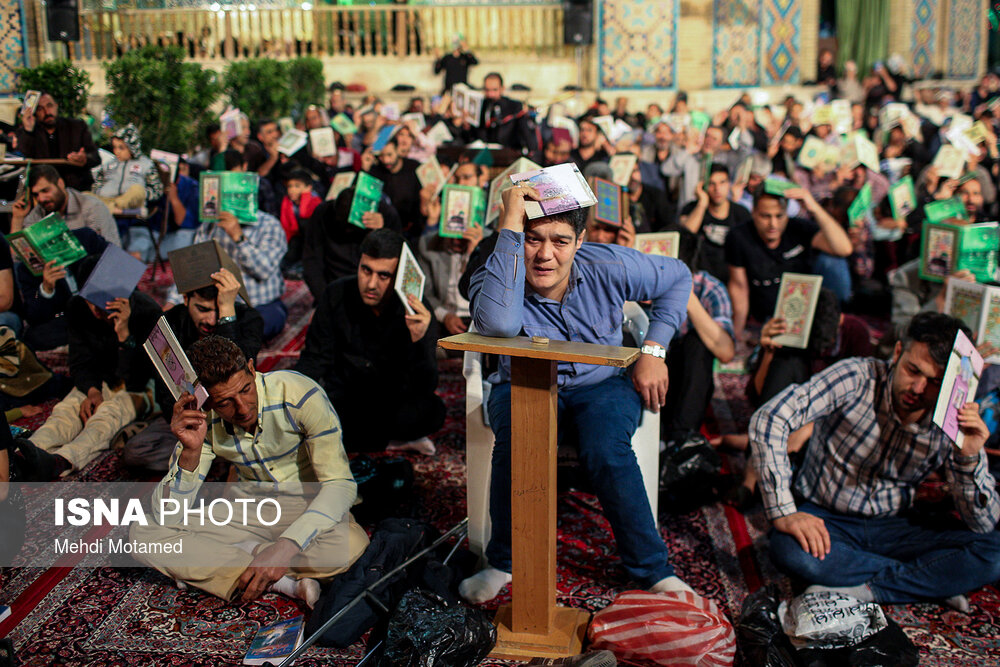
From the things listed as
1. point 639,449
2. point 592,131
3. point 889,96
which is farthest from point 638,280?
point 889,96

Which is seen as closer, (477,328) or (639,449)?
(477,328)

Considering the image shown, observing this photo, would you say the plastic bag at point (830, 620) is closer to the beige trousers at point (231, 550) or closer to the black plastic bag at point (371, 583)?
the black plastic bag at point (371, 583)

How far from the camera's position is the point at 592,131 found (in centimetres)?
866

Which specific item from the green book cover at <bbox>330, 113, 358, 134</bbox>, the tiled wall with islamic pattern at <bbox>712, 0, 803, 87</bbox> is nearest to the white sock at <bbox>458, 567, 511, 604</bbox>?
the green book cover at <bbox>330, 113, 358, 134</bbox>

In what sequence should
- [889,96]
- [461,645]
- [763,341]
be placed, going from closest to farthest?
[461,645] < [763,341] < [889,96]

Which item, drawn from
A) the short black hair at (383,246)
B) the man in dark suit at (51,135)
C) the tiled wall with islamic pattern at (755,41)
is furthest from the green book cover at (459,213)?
the tiled wall with islamic pattern at (755,41)

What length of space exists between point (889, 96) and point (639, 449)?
13.4 metres

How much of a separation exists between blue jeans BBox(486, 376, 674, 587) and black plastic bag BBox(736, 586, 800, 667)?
0.26 m

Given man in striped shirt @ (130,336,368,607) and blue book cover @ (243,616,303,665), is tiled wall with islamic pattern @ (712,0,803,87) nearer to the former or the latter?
man in striped shirt @ (130,336,368,607)

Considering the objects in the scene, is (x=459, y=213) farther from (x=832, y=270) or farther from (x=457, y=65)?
(x=457, y=65)

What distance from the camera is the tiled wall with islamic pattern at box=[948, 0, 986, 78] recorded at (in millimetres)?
18984

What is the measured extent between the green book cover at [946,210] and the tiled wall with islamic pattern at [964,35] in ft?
50.9

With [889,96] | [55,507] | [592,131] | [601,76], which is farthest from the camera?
[601,76]

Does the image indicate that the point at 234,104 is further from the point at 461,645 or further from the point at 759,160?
the point at 461,645
